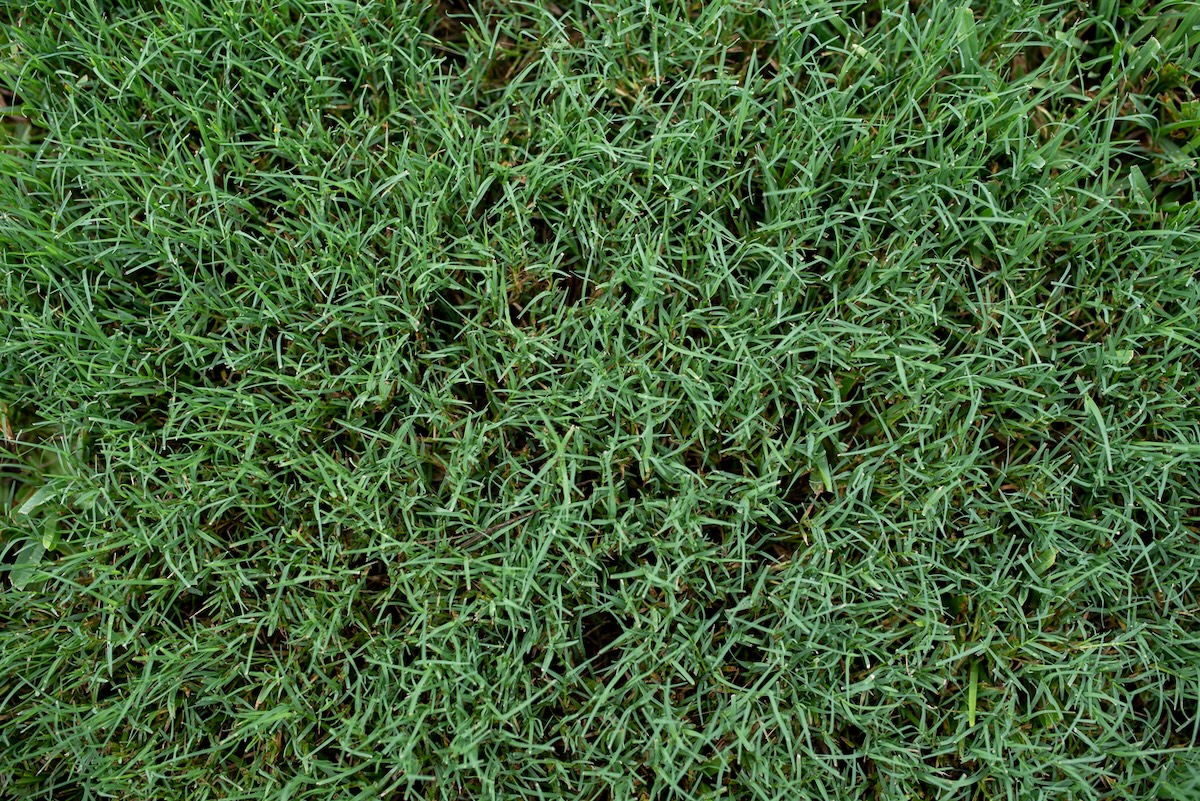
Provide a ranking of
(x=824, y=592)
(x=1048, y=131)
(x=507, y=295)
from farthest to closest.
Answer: (x=1048, y=131), (x=507, y=295), (x=824, y=592)

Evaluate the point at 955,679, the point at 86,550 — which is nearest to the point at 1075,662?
the point at 955,679

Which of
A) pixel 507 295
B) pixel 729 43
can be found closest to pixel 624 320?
pixel 507 295

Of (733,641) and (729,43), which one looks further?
(729,43)

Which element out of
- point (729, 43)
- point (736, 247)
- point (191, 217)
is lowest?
point (191, 217)

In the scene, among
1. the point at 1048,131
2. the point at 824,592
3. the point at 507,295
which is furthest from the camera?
the point at 1048,131

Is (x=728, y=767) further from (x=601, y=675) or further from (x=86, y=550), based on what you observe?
(x=86, y=550)

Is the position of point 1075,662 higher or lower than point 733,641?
higher

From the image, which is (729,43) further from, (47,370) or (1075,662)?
(47,370)
